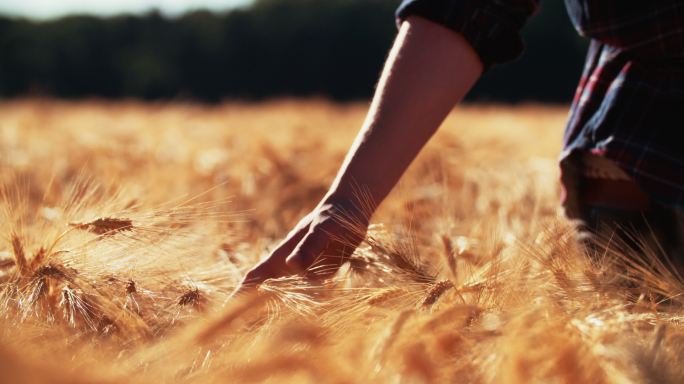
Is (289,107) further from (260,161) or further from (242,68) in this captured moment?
(242,68)

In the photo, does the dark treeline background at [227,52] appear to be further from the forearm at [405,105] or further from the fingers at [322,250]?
the fingers at [322,250]

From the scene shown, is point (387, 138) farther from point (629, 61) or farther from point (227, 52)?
point (227, 52)

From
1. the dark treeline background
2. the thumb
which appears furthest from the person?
the dark treeline background

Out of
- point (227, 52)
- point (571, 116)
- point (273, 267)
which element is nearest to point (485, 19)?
point (571, 116)

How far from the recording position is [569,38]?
13.6 m

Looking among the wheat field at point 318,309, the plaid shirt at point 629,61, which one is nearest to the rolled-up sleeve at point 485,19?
the plaid shirt at point 629,61

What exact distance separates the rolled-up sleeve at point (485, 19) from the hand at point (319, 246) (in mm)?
255

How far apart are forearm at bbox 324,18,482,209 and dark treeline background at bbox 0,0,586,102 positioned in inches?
513

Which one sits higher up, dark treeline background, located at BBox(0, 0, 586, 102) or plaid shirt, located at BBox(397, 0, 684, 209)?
plaid shirt, located at BBox(397, 0, 684, 209)

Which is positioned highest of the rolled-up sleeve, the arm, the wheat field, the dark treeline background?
the rolled-up sleeve

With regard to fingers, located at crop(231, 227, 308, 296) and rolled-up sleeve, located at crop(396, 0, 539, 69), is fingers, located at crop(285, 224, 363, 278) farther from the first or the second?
rolled-up sleeve, located at crop(396, 0, 539, 69)

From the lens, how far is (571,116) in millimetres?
1118

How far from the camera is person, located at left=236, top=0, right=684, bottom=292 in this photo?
81 centimetres

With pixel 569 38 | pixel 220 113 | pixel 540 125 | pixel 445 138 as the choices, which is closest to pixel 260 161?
pixel 445 138
